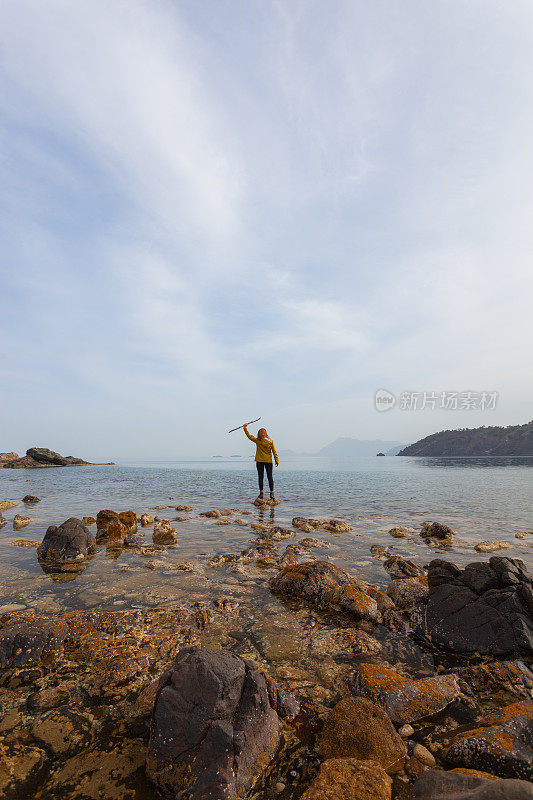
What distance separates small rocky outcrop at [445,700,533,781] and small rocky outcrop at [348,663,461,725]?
0.46 metres

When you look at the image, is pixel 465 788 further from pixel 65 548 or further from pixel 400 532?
pixel 400 532

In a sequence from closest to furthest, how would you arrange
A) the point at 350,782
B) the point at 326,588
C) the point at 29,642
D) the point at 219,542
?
the point at 350,782, the point at 29,642, the point at 326,588, the point at 219,542

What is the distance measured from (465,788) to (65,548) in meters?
Result: 9.88

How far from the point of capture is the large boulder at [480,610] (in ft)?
16.7

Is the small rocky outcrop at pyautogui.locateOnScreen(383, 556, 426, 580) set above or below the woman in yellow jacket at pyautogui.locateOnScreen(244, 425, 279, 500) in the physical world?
below

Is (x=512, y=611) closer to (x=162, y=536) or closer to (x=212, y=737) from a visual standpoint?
(x=212, y=737)

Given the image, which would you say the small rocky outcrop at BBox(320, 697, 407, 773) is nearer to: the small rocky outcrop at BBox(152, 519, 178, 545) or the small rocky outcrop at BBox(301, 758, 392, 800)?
the small rocky outcrop at BBox(301, 758, 392, 800)

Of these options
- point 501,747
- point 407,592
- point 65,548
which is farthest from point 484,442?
point 501,747

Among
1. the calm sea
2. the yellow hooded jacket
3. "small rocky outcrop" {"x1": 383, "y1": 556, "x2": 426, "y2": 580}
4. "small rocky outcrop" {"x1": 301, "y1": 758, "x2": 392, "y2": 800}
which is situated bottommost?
the calm sea

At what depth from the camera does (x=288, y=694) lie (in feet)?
13.1

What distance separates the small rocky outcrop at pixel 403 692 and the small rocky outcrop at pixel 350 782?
0.88 meters

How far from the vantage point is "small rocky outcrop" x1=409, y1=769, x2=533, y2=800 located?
2.12 meters

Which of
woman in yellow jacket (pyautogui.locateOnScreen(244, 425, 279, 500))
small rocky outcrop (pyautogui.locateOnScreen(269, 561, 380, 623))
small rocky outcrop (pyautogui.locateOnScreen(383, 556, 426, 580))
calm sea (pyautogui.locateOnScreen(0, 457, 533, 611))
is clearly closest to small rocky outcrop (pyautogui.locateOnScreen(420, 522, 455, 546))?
calm sea (pyautogui.locateOnScreen(0, 457, 533, 611))

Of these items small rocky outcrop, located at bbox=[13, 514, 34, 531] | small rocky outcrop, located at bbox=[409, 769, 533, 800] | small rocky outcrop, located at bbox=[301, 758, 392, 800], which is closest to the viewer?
small rocky outcrop, located at bbox=[409, 769, 533, 800]
